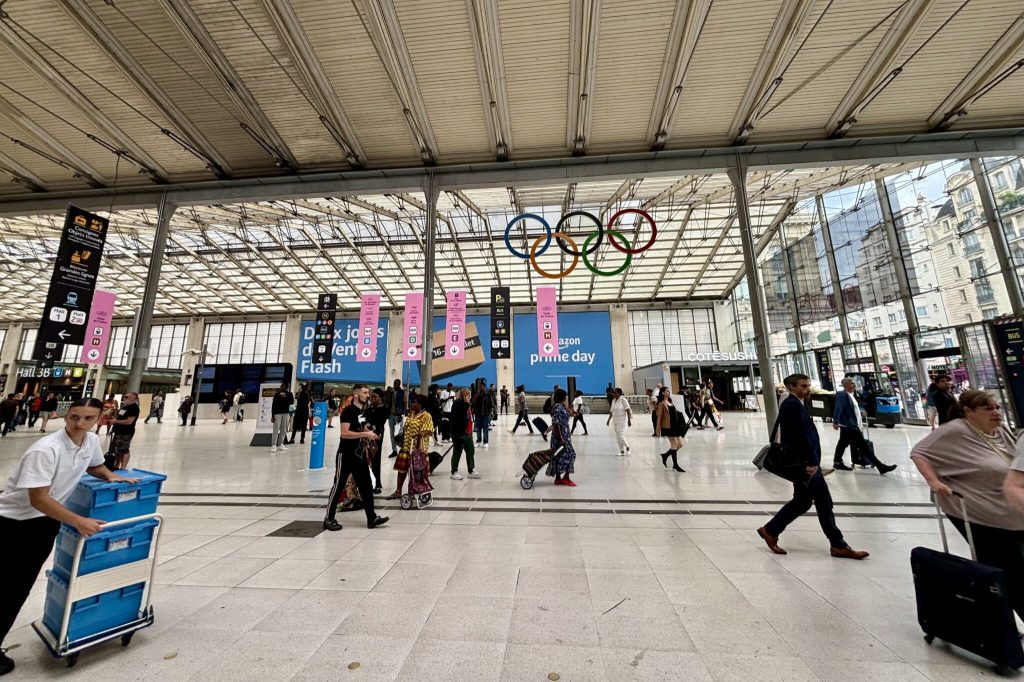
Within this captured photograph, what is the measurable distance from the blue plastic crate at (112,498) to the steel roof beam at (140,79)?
10.2 metres

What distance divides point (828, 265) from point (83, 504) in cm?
2466

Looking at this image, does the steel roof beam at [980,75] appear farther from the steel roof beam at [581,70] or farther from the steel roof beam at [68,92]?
the steel roof beam at [68,92]

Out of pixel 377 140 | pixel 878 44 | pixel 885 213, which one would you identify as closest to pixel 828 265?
pixel 885 213

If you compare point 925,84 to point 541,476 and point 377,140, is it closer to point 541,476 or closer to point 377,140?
point 541,476

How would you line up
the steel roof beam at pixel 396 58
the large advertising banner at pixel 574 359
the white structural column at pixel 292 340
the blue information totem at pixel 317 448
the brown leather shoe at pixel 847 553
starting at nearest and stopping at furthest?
the brown leather shoe at pixel 847 553 → the steel roof beam at pixel 396 58 → the blue information totem at pixel 317 448 → the large advertising banner at pixel 574 359 → the white structural column at pixel 292 340

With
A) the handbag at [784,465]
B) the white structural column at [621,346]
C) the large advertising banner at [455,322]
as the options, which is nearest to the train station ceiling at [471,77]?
the large advertising banner at [455,322]

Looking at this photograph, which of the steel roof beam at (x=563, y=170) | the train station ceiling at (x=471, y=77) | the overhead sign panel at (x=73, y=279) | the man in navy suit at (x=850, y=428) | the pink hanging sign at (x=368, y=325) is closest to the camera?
the man in navy suit at (x=850, y=428)

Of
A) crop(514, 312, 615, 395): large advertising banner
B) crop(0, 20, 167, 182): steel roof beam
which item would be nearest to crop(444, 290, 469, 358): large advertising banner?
crop(0, 20, 167, 182): steel roof beam

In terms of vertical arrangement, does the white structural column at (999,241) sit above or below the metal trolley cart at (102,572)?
above

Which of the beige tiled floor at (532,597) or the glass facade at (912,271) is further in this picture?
the glass facade at (912,271)

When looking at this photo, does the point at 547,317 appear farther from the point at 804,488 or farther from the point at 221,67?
the point at 804,488

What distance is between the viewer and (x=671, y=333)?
101 ft

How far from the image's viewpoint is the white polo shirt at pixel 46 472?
1.79 m

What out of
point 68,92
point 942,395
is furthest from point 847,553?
point 68,92
